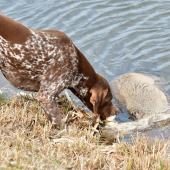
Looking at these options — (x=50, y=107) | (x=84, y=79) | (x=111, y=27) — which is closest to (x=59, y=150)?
(x=50, y=107)

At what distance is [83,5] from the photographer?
33.1ft

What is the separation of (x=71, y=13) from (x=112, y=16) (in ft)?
4.59

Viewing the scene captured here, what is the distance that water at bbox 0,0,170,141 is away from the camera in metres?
7.72

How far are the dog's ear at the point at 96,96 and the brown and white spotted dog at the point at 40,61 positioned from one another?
6cm

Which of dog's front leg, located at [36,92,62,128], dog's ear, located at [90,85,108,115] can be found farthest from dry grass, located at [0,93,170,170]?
dog's ear, located at [90,85,108,115]

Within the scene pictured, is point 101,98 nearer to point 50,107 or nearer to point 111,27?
point 50,107

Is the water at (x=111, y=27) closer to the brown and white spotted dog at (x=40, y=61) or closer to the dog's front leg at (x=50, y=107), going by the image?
the brown and white spotted dog at (x=40, y=61)

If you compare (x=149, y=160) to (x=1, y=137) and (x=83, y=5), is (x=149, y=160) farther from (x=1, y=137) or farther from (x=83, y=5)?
(x=83, y=5)

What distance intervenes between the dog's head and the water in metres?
2.30

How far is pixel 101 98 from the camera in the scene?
15.4 ft

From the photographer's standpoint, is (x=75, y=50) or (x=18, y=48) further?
(x=75, y=50)

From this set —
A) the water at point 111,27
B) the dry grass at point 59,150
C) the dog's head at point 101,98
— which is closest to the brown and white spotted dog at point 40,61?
the dog's head at point 101,98

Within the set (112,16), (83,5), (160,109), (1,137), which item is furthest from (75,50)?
(83,5)

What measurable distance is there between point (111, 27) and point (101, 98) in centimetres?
479
